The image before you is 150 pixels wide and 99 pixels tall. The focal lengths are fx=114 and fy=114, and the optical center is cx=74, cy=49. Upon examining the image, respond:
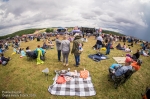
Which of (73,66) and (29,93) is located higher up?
(73,66)

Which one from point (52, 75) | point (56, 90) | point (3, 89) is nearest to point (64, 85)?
point (56, 90)

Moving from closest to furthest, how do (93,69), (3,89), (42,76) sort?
(3,89), (42,76), (93,69)

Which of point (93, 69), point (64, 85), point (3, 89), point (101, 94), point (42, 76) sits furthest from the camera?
point (93, 69)

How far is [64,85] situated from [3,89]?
375cm

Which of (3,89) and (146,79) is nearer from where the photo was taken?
(3,89)

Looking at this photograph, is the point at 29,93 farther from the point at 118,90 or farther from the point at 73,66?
the point at 118,90

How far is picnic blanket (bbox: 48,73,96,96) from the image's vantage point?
5.87m

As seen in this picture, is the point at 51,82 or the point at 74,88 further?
the point at 51,82

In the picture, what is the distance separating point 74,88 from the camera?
20.3 ft

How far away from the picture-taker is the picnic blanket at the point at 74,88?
19.3 ft

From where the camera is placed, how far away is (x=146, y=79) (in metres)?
7.72

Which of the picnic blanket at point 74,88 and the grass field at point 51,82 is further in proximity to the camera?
the grass field at point 51,82

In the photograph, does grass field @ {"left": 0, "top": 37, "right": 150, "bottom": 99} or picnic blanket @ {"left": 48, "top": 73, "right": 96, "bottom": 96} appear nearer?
picnic blanket @ {"left": 48, "top": 73, "right": 96, "bottom": 96}

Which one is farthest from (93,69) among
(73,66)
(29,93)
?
(29,93)
